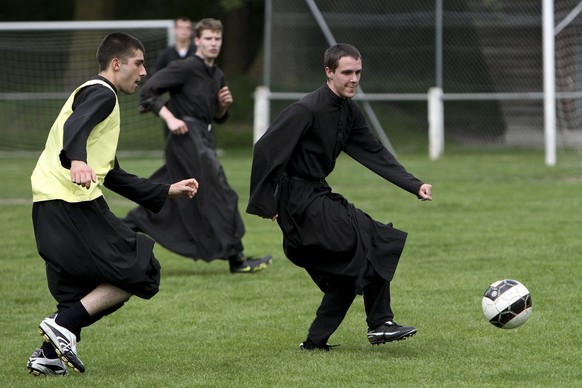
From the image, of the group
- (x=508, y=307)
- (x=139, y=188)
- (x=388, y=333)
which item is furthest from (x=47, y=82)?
(x=508, y=307)

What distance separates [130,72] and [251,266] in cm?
360

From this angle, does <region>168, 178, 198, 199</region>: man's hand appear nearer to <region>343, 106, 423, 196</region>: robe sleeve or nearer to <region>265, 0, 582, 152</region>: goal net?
<region>343, 106, 423, 196</region>: robe sleeve

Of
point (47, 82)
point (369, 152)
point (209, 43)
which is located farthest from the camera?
point (47, 82)

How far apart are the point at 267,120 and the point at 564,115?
208 inches

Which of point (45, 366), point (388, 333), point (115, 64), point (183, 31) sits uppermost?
point (183, 31)

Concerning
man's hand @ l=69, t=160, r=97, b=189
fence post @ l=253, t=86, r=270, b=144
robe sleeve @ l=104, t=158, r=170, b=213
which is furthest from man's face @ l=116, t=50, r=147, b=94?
fence post @ l=253, t=86, r=270, b=144

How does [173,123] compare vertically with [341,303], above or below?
above

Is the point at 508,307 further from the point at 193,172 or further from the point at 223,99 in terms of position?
the point at 193,172

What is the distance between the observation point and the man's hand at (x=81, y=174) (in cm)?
513

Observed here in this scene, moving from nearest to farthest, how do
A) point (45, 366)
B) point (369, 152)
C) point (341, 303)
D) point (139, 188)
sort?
point (45, 366), point (139, 188), point (341, 303), point (369, 152)

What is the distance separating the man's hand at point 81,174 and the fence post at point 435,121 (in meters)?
15.6

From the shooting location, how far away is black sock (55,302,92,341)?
214 inches

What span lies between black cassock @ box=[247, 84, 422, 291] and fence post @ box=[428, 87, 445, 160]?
14433mm

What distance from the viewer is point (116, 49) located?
5641 millimetres
